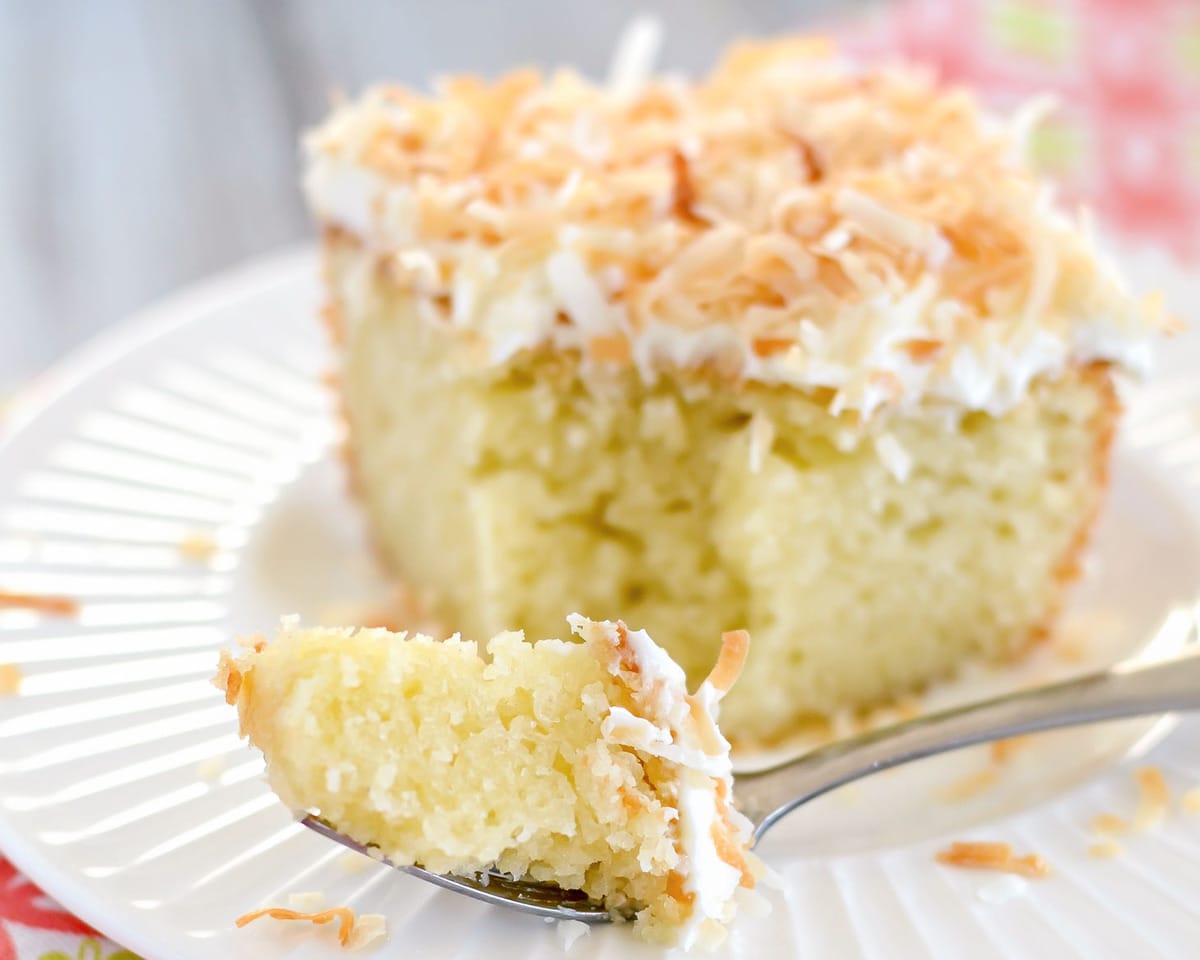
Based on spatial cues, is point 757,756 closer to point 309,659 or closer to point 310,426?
point 309,659

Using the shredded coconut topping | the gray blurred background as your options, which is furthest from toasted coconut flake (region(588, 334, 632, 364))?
the gray blurred background

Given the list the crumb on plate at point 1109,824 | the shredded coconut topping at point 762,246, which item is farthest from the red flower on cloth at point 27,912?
the crumb on plate at point 1109,824

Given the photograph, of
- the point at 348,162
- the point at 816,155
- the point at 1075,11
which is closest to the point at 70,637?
the point at 348,162

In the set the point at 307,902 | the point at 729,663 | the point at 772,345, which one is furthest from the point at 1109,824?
the point at 307,902

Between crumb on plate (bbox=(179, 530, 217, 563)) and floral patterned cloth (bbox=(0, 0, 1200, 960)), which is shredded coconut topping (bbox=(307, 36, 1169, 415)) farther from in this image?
floral patterned cloth (bbox=(0, 0, 1200, 960))

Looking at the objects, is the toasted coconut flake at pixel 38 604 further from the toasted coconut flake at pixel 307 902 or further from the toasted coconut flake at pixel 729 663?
the toasted coconut flake at pixel 729 663

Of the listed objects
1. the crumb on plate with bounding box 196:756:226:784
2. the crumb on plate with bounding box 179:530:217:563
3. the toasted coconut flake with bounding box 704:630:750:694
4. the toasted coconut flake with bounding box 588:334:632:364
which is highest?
the toasted coconut flake with bounding box 588:334:632:364

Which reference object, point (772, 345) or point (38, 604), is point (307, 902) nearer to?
point (38, 604)
